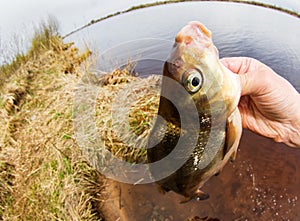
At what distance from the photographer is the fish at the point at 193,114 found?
1305 millimetres

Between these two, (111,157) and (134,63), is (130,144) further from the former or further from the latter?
(134,63)

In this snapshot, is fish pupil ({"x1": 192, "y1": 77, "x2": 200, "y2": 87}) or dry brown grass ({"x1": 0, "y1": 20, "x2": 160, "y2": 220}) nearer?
fish pupil ({"x1": 192, "y1": 77, "x2": 200, "y2": 87})

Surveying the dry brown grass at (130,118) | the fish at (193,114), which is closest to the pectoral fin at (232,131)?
the fish at (193,114)

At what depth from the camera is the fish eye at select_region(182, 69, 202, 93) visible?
52.1 inches

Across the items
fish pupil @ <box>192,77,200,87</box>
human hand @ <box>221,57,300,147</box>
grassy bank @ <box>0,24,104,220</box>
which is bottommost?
grassy bank @ <box>0,24,104,220</box>

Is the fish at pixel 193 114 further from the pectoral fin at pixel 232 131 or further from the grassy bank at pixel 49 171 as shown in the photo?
the grassy bank at pixel 49 171

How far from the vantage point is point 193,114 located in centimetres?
151

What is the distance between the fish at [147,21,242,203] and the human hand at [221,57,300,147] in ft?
1.38

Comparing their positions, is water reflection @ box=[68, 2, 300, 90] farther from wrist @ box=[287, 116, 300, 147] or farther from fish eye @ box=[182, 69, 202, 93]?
fish eye @ box=[182, 69, 202, 93]

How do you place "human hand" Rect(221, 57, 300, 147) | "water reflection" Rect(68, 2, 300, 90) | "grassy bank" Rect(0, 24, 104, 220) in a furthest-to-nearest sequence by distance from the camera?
"water reflection" Rect(68, 2, 300, 90), "grassy bank" Rect(0, 24, 104, 220), "human hand" Rect(221, 57, 300, 147)

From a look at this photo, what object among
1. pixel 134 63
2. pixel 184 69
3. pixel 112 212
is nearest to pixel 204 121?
pixel 184 69

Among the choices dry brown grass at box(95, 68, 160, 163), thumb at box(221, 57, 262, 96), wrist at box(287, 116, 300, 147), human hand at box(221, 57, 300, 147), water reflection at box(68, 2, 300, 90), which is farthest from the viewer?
water reflection at box(68, 2, 300, 90)

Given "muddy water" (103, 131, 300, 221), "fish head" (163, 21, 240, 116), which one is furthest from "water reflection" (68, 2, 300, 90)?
"fish head" (163, 21, 240, 116)

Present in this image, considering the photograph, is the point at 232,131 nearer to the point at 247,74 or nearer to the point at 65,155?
the point at 247,74
